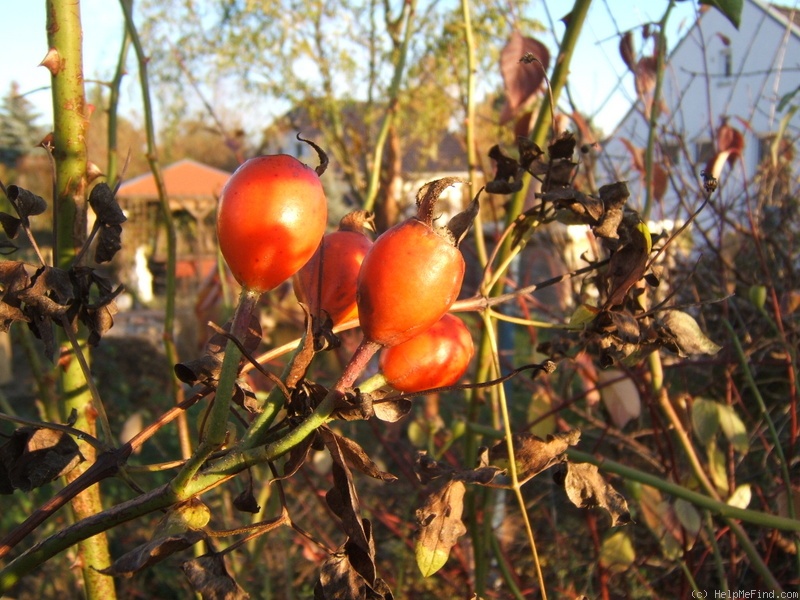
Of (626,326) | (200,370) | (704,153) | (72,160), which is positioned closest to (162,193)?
(72,160)

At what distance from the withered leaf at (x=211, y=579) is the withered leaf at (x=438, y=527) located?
0.43 ft

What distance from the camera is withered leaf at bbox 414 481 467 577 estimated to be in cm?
48

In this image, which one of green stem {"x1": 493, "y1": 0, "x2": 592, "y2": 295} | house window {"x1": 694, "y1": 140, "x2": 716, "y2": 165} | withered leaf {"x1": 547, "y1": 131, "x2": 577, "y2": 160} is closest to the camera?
withered leaf {"x1": 547, "y1": 131, "x2": 577, "y2": 160}

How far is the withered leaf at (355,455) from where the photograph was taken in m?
0.41

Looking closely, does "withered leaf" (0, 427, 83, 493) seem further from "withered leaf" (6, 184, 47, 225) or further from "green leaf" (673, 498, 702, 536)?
"green leaf" (673, 498, 702, 536)

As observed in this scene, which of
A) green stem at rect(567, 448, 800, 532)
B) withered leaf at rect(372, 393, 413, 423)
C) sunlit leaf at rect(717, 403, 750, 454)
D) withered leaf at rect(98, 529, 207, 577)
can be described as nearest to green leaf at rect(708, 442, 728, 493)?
sunlit leaf at rect(717, 403, 750, 454)

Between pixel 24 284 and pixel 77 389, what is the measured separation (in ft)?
0.73

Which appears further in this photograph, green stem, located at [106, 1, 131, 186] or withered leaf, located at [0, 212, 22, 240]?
green stem, located at [106, 1, 131, 186]

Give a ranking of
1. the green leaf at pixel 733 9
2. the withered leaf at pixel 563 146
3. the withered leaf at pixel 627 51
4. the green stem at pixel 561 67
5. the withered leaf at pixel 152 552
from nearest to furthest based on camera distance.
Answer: the withered leaf at pixel 152 552, the withered leaf at pixel 563 146, the green leaf at pixel 733 9, the green stem at pixel 561 67, the withered leaf at pixel 627 51

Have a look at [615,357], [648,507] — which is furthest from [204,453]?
[648,507]

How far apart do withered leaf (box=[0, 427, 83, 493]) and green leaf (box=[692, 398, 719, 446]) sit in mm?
912

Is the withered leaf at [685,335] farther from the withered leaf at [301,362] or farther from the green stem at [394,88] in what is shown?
the green stem at [394,88]

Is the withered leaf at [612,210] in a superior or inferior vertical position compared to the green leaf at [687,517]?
superior

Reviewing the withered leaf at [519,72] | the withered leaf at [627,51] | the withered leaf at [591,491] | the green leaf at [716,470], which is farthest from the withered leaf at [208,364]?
the withered leaf at [627,51]
